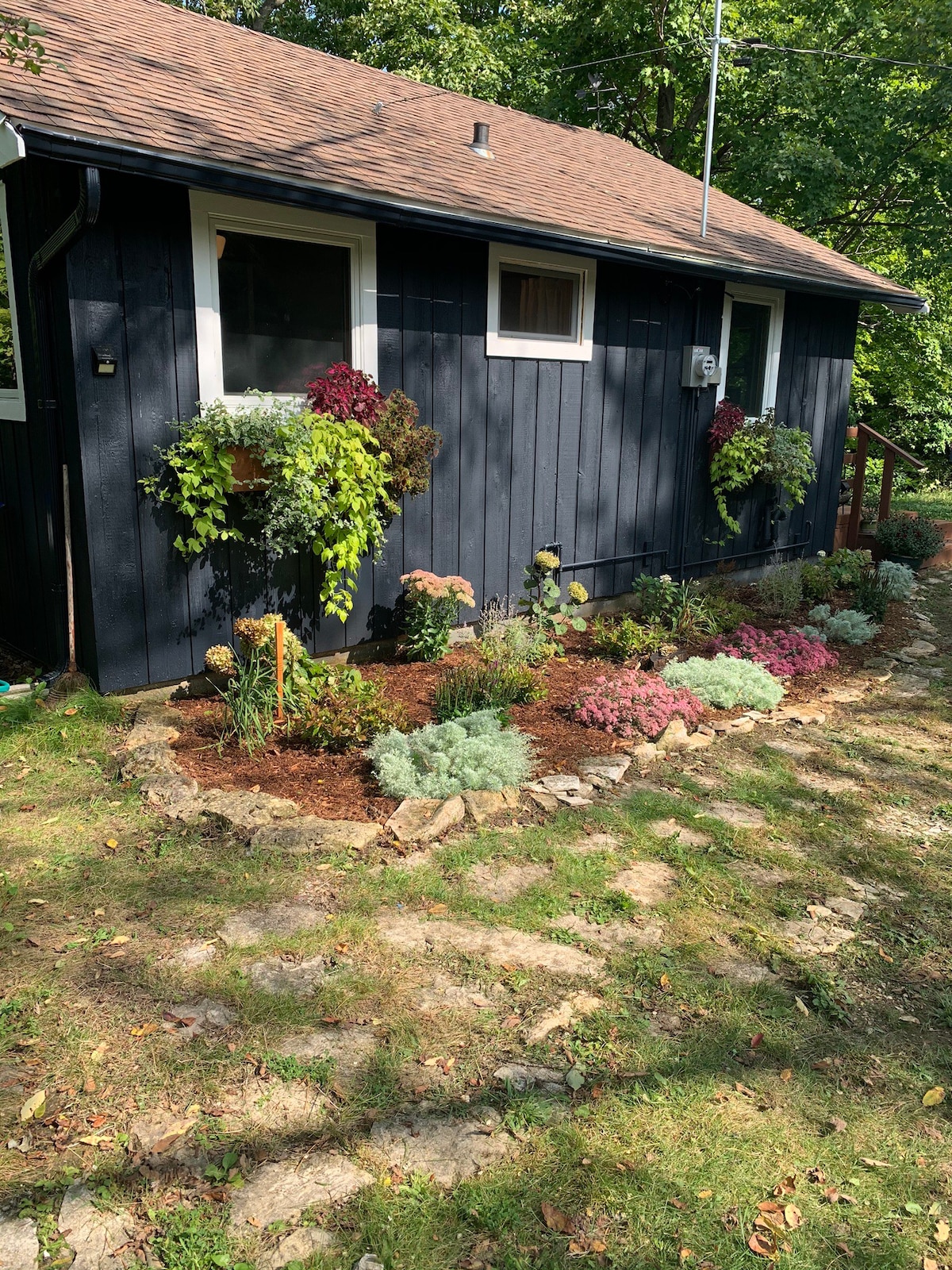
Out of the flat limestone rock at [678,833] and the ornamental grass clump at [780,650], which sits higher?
the ornamental grass clump at [780,650]

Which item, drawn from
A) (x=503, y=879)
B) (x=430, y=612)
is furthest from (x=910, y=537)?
(x=503, y=879)

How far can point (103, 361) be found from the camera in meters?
4.64

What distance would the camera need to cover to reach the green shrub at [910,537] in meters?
10.5

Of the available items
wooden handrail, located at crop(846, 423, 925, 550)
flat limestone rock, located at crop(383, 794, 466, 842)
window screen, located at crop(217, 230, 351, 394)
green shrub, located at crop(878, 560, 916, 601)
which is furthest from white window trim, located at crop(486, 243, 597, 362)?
wooden handrail, located at crop(846, 423, 925, 550)

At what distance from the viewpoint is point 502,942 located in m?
3.28

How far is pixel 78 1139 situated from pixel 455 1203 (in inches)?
37.5

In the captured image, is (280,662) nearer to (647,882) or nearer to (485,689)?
(485,689)

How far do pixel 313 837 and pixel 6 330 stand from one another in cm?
356

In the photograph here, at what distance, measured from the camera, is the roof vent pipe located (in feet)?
25.0

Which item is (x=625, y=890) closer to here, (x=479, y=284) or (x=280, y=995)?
(x=280, y=995)

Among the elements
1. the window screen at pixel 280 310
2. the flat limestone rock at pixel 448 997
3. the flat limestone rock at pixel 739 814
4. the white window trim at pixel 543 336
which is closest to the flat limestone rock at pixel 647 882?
the flat limestone rock at pixel 739 814

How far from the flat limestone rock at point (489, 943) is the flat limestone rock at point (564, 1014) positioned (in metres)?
0.14

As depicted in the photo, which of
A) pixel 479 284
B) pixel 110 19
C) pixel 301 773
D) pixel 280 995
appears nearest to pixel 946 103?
pixel 479 284

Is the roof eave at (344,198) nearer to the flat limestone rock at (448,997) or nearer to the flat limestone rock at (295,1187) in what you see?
the flat limestone rock at (448,997)
